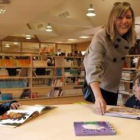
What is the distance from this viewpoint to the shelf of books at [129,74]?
5375 mm

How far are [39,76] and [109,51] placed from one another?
5035 mm

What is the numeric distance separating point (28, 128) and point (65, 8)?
7145 mm

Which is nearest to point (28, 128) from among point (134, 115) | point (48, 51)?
point (134, 115)

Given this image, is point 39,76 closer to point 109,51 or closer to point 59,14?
point 59,14

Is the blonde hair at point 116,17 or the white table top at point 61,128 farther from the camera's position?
the blonde hair at point 116,17

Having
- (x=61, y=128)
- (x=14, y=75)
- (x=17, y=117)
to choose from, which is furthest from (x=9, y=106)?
(x=14, y=75)

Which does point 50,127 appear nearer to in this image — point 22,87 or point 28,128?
point 28,128

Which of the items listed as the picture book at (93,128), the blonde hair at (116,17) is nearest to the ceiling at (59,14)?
the blonde hair at (116,17)

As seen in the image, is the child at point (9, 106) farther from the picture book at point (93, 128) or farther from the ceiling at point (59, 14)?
the ceiling at point (59, 14)

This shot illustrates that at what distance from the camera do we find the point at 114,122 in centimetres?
109

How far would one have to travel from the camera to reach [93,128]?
37.9 inches

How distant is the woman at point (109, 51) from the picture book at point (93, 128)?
0.68 ft

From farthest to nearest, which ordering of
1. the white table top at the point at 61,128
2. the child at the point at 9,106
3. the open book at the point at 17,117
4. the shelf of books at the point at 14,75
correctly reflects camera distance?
1. the shelf of books at the point at 14,75
2. the child at the point at 9,106
3. the open book at the point at 17,117
4. the white table top at the point at 61,128

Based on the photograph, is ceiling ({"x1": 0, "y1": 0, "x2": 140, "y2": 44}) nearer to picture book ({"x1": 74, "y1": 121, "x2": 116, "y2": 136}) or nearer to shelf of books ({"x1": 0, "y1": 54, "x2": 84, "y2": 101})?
shelf of books ({"x1": 0, "y1": 54, "x2": 84, "y2": 101})
